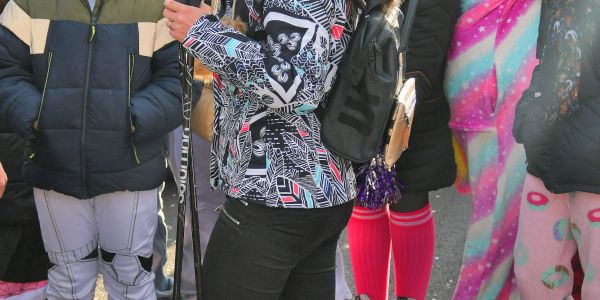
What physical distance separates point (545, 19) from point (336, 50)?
994 millimetres

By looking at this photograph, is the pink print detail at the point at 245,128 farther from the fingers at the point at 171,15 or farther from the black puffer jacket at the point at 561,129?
the black puffer jacket at the point at 561,129

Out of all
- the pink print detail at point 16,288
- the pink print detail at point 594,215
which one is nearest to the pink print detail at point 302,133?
the pink print detail at point 594,215

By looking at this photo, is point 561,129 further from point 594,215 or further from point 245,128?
point 245,128

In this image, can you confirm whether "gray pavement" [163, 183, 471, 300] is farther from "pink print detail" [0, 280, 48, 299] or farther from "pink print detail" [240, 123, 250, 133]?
"pink print detail" [240, 123, 250, 133]

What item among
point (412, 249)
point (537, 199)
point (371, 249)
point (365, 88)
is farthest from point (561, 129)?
point (371, 249)

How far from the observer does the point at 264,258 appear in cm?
227

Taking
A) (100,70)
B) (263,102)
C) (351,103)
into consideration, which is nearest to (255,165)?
(263,102)

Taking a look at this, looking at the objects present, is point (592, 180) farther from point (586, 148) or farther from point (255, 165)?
point (255, 165)

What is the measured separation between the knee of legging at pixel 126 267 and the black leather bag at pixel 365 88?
4.15 ft

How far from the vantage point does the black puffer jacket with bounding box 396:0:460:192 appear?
321 centimetres

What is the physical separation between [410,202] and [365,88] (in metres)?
1.38

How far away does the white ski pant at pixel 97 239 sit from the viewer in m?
3.12

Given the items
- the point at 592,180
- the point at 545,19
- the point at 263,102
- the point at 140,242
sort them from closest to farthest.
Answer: the point at 263,102 → the point at 592,180 → the point at 545,19 → the point at 140,242

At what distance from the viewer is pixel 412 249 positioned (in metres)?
3.62
